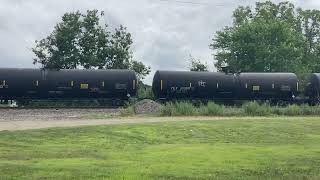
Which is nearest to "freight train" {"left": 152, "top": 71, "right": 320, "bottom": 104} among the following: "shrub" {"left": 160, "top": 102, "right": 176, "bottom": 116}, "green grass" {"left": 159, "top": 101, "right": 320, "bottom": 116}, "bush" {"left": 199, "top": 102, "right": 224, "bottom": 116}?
"green grass" {"left": 159, "top": 101, "right": 320, "bottom": 116}

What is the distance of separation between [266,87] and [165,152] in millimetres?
29587

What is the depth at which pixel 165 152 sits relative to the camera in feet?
53.2

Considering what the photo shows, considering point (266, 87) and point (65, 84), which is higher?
point (65, 84)

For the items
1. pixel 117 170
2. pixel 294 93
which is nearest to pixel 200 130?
pixel 117 170

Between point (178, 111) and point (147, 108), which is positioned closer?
point (178, 111)

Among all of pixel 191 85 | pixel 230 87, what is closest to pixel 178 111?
pixel 191 85

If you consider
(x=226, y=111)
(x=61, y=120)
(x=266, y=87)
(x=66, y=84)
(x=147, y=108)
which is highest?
(x=66, y=84)

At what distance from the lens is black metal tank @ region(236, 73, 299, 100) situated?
1741 inches

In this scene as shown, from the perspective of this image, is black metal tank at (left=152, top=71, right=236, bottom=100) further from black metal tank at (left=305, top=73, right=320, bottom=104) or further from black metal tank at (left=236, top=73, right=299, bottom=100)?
black metal tank at (left=305, top=73, right=320, bottom=104)

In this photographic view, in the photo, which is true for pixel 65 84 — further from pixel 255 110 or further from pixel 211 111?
pixel 255 110

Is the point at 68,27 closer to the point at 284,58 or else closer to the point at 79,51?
the point at 79,51

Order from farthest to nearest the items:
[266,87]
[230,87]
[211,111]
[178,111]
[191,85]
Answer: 1. [266,87]
2. [230,87]
3. [191,85]
4. [211,111]
5. [178,111]

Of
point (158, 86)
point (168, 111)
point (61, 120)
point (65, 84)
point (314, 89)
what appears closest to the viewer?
point (61, 120)

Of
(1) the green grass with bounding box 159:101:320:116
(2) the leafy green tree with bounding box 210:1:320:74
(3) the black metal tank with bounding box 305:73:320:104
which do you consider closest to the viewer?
(1) the green grass with bounding box 159:101:320:116
